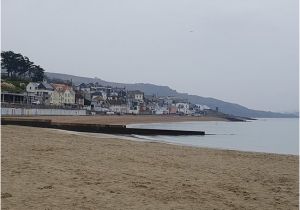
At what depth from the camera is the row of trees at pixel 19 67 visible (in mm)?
92750

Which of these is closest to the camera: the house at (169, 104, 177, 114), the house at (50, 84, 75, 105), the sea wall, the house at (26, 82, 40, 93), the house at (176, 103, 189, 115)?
the sea wall

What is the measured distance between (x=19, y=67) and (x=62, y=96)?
52.2 feet

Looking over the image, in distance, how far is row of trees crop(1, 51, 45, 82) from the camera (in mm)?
92750

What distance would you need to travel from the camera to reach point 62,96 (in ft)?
355

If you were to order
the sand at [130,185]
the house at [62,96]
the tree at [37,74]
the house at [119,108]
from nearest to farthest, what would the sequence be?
→ the sand at [130,185] → the tree at [37,74] → the house at [62,96] → the house at [119,108]

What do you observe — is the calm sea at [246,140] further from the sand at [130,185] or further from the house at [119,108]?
the house at [119,108]

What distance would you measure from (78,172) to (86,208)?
2.63 meters

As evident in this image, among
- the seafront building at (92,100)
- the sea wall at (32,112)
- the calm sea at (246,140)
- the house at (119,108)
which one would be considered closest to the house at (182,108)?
the seafront building at (92,100)

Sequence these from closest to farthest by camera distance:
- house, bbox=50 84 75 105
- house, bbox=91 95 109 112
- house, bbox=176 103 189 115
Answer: house, bbox=50 84 75 105 < house, bbox=91 95 109 112 < house, bbox=176 103 189 115

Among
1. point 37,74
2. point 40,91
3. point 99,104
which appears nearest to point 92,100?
point 99,104

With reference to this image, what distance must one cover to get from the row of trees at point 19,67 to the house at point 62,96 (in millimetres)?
5317

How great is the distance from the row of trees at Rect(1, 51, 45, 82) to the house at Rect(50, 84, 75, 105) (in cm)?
532

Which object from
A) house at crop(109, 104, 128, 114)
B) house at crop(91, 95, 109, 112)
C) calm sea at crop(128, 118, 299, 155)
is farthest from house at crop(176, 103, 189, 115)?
calm sea at crop(128, 118, 299, 155)

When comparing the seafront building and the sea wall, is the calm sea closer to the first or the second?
the sea wall
